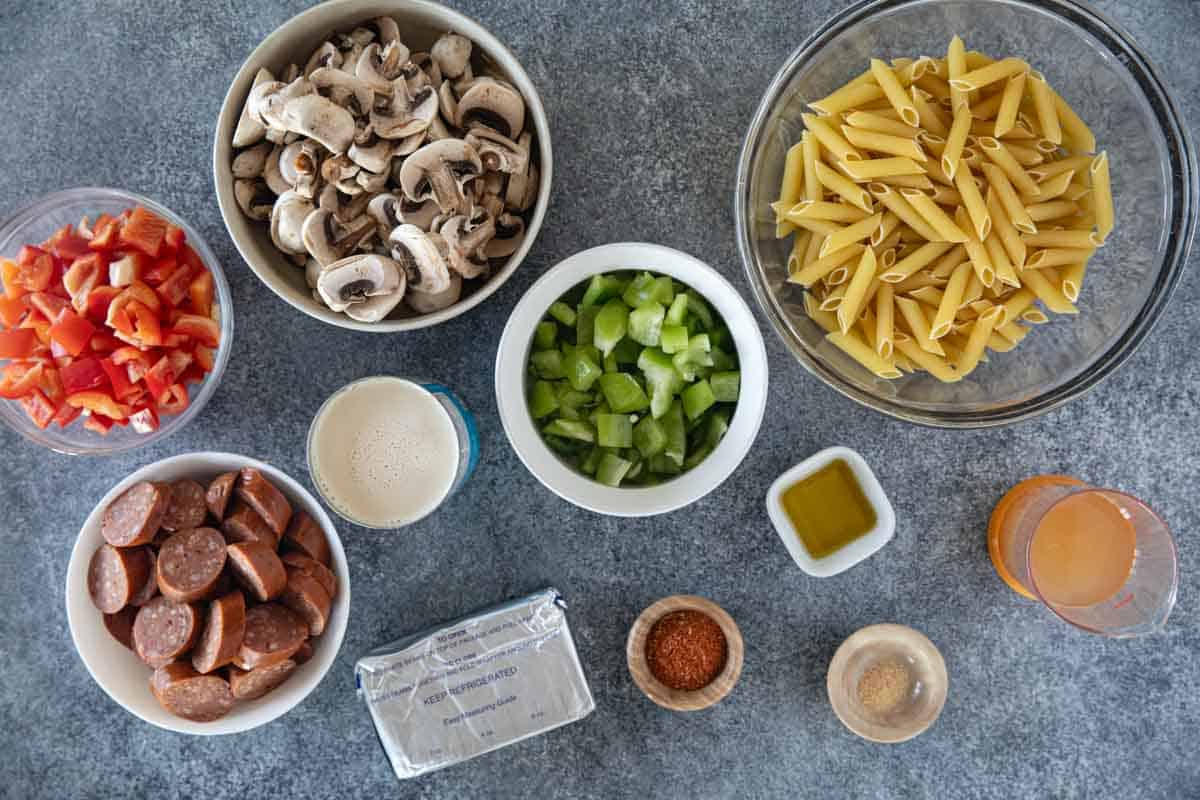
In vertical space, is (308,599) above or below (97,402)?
below

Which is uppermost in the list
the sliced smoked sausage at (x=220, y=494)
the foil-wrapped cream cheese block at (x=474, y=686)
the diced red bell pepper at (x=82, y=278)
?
the diced red bell pepper at (x=82, y=278)

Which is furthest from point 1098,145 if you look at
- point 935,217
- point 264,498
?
point 264,498

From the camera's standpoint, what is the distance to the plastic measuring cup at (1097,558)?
1438mm

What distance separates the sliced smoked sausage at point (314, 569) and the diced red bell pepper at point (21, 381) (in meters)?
0.43

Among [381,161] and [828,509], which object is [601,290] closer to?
[381,161]

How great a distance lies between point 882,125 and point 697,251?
1.27 feet

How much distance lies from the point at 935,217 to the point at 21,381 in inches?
51.7

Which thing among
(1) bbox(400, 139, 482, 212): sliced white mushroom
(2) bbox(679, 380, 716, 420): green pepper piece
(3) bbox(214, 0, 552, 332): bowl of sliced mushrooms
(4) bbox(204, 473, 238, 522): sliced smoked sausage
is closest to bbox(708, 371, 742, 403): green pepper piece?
(2) bbox(679, 380, 716, 420): green pepper piece

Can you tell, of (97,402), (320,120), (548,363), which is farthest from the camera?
(548,363)

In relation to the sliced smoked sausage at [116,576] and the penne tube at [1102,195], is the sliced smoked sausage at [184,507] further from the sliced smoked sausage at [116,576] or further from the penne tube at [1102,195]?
the penne tube at [1102,195]

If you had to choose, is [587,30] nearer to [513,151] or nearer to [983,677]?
[513,151]

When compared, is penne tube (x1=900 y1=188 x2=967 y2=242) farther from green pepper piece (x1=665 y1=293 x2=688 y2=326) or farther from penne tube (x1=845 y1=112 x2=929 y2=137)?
green pepper piece (x1=665 y1=293 x2=688 y2=326)

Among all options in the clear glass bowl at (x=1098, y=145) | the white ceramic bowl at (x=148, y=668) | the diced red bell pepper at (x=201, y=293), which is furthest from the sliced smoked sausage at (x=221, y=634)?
the clear glass bowl at (x=1098, y=145)

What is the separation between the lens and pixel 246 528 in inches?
52.7
